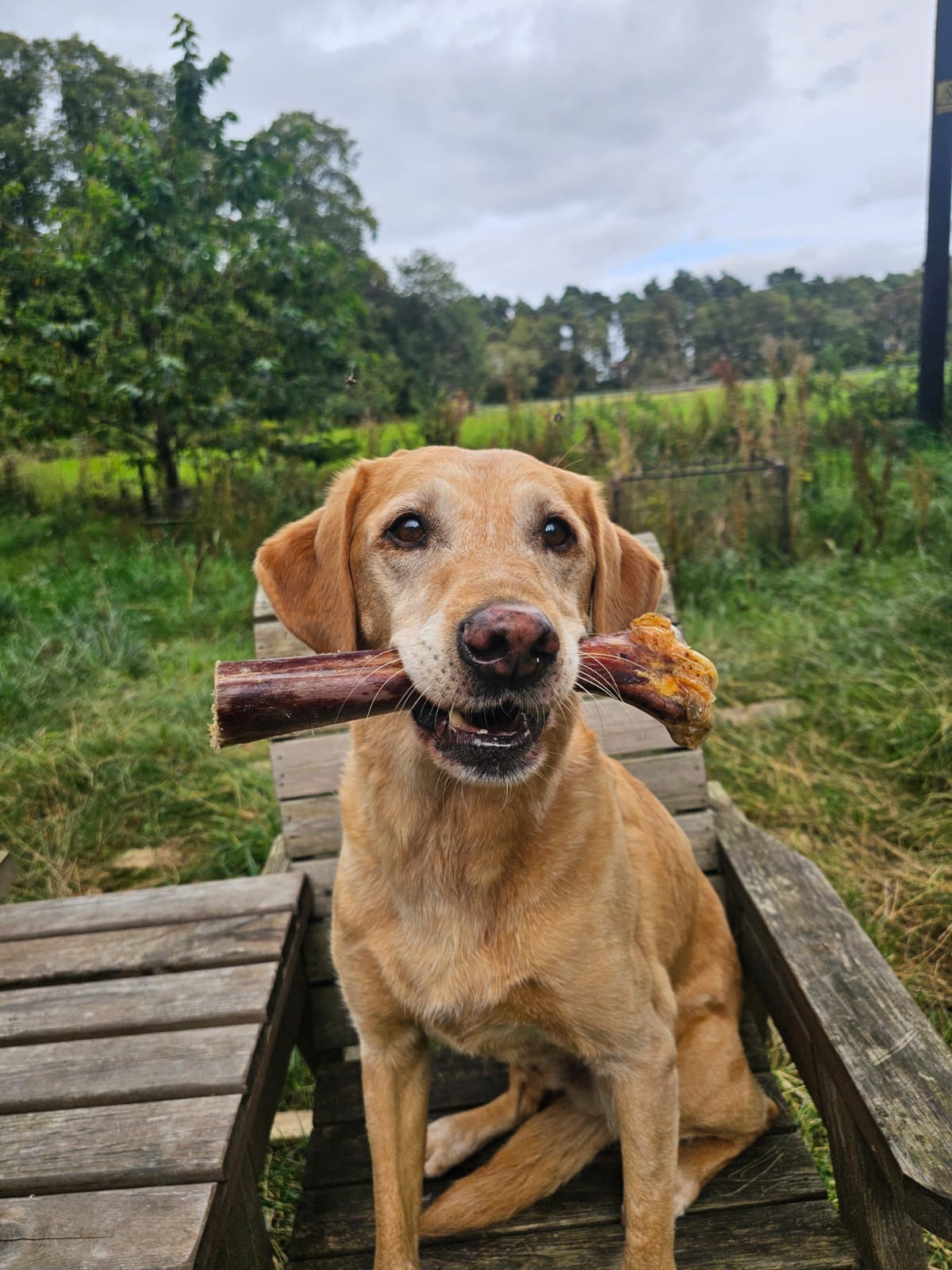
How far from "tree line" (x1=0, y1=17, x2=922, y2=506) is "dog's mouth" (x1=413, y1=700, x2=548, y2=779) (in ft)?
8.40

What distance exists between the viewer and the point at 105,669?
3879 mm

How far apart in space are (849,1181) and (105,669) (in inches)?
143

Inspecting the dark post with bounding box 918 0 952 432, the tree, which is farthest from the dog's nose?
the dark post with bounding box 918 0 952 432

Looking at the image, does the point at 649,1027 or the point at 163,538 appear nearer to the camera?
the point at 649,1027

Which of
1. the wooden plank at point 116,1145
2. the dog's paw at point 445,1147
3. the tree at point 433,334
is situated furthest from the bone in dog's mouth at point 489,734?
the tree at point 433,334

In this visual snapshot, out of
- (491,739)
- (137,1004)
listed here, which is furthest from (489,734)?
(137,1004)

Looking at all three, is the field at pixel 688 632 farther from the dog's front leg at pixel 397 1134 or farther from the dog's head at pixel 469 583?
the dog's head at pixel 469 583

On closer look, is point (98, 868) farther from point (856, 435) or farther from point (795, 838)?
point (856, 435)

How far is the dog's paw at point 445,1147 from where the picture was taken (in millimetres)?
1875

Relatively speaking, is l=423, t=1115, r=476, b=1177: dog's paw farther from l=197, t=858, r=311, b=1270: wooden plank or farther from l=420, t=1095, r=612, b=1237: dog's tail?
l=197, t=858, r=311, b=1270: wooden plank

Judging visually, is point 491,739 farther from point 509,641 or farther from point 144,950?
point 144,950

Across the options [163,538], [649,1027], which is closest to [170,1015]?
[649,1027]

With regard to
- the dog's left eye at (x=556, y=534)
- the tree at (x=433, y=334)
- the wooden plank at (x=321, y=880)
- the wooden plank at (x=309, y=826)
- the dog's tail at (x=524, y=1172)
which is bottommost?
the dog's tail at (x=524, y=1172)

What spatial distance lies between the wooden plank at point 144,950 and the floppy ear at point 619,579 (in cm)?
116
